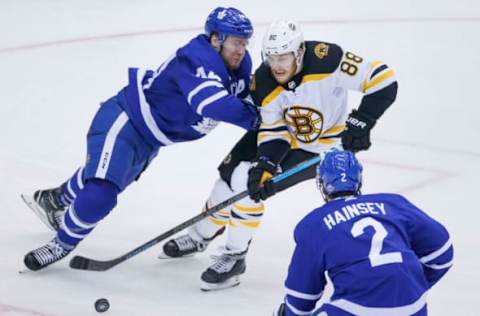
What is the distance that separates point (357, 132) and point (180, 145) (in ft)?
6.31

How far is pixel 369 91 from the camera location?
3.57 m

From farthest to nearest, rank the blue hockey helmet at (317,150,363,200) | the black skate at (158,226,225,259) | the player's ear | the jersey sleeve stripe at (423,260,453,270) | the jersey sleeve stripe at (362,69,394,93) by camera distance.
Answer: the black skate at (158,226,225,259) < the player's ear < the jersey sleeve stripe at (362,69,394,93) < the jersey sleeve stripe at (423,260,453,270) < the blue hockey helmet at (317,150,363,200)

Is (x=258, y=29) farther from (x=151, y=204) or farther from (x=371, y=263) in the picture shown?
(x=371, y=263)

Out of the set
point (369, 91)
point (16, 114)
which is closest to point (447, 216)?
point (369, 91)

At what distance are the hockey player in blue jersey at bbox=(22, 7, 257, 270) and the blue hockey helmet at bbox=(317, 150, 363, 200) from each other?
102 cm

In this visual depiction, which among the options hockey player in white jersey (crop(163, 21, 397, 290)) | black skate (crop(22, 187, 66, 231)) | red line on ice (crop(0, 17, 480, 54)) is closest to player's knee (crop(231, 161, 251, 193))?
hockey player in white jersey (crop(163, 21, 397, 290))

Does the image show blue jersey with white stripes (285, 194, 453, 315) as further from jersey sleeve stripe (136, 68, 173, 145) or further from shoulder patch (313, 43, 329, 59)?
jersey sleeve stripe (136, 68, 173, 145)

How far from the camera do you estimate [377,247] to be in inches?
95.2

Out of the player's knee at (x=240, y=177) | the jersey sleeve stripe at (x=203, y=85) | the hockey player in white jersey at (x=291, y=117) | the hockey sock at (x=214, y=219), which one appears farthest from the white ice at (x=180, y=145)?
the jersey sleeve stripe at (x=203, y=85)

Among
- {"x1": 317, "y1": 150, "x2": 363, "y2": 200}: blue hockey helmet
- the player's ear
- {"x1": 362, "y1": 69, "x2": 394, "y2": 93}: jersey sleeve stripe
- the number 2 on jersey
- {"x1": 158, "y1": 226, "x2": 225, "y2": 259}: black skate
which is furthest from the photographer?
{"x1": 158, "y1": 226, "x2": 225, "y2": 259}: black skate

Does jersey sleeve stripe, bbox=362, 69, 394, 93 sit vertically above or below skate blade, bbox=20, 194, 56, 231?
above

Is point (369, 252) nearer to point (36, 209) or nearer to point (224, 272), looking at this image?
point (224, 272)

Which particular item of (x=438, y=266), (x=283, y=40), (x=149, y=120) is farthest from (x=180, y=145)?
(x=438, y=266)

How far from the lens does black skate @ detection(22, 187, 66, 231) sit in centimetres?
426
